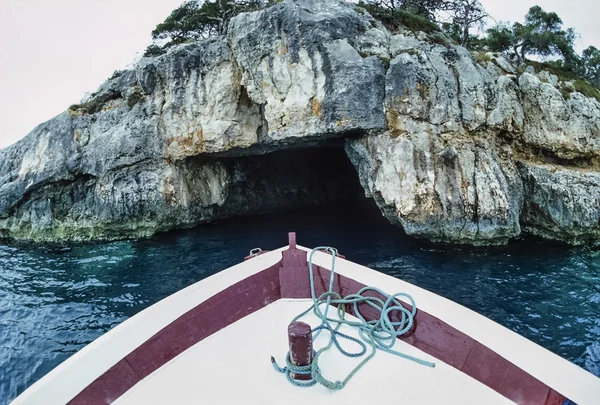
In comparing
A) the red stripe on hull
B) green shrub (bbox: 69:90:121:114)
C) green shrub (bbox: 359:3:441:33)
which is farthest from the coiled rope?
green shrub (bbox: 69:90:121:114)

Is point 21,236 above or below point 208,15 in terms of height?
below

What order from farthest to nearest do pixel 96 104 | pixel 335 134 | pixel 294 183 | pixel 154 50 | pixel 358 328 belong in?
pixel 154 50 < pixel 294 183 < pixel 96 104 < pixel 335 134 < pixel 358 328

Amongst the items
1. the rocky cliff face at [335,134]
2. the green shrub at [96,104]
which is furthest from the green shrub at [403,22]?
the green shrub at [96,104]

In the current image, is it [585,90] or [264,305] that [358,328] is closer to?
[264,305]

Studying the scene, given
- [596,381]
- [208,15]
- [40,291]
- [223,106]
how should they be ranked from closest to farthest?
1. [596,381]
2. [40,291]
3. [223,106]
4. [208,15]

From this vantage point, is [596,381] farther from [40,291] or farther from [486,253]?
[40,291]

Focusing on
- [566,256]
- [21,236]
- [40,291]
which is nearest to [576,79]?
[566,256]

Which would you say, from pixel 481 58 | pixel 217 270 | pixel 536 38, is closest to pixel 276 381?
pixel 217 270
